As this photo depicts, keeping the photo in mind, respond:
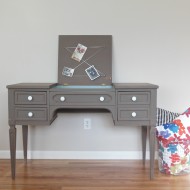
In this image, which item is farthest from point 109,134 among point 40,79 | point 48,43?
point 48,43

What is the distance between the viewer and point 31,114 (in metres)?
2.42

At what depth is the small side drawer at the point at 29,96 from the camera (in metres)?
2.42

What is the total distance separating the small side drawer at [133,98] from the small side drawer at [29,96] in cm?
65

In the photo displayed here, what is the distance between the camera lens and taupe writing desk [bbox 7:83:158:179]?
7.87 feet

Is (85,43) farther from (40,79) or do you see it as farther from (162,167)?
(162,167)

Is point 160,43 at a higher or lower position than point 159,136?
higher

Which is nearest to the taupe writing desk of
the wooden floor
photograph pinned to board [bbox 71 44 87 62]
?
the wooden floor

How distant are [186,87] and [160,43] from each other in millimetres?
520

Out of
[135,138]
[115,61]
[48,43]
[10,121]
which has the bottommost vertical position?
[135,138]

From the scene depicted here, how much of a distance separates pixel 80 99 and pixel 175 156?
96 centimetres

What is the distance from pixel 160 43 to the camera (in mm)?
2857

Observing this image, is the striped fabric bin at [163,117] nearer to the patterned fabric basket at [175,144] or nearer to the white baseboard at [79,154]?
the patterned fabric basket at [175,144]

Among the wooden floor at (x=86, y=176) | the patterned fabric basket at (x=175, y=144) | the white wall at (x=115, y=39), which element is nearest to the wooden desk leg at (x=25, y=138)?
the wooden floor at (x=86, y=176)

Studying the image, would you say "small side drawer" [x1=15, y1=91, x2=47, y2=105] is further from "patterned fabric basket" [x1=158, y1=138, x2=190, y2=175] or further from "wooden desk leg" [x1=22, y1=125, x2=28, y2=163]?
"patterned fabric basket" [x1=158, y1=138, x2=190, y2=175]
